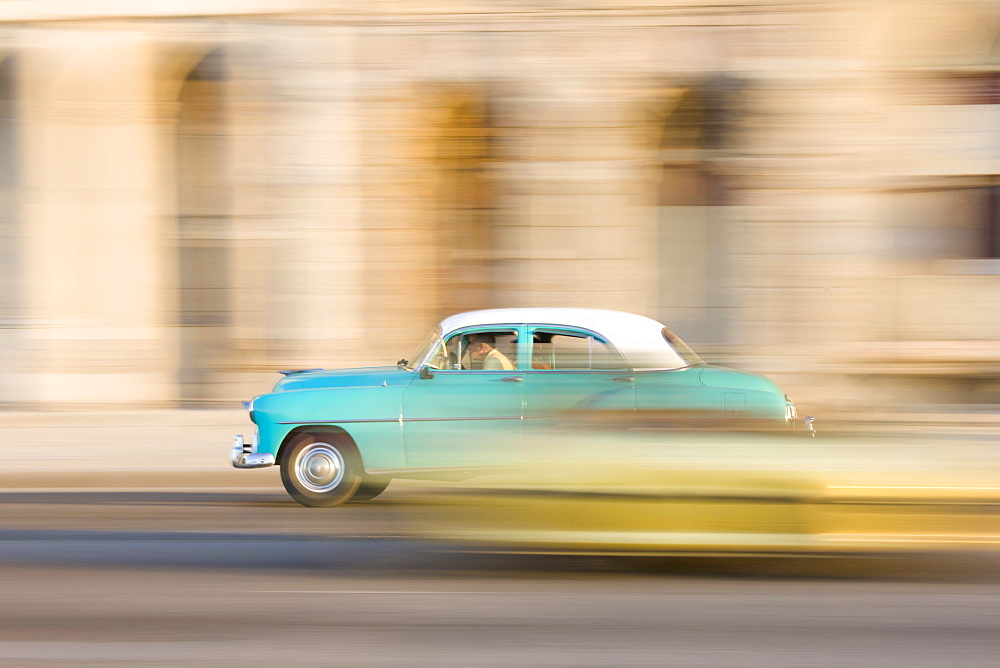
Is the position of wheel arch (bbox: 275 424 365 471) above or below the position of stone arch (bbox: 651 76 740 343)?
below

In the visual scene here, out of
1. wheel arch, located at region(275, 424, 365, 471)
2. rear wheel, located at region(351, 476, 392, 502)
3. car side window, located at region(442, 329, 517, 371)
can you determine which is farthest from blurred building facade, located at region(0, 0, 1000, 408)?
car side window, located at region(442, 329, 517, 371)

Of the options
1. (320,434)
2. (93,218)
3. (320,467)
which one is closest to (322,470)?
(320,467)

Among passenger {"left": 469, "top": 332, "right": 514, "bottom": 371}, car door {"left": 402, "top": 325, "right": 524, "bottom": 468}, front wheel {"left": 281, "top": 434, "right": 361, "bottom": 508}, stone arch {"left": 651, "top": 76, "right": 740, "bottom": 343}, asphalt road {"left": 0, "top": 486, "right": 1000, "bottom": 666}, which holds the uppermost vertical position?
stone arch {"left": 651, "top": 76, "right": 740, "bottom": 343}

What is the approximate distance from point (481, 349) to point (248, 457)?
6.22 ft

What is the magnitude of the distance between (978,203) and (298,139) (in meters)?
8.20

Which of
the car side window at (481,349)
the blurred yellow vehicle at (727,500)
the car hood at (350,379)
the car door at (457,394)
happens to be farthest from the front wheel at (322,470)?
the blurred yellow vehicle at (727,500)

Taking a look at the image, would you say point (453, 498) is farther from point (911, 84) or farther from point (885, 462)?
point (911, 84)

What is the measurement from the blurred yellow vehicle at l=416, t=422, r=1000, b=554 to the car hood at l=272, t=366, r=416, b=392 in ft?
7.74

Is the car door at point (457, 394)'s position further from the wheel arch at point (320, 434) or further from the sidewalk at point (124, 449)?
the sidewalk at point (124, 449)

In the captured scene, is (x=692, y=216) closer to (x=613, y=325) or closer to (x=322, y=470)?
(x=613, y=325)

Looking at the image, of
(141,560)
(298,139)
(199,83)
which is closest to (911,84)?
(298,139)

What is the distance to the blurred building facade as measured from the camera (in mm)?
13414

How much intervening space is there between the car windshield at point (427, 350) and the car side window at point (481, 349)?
0.06 meters

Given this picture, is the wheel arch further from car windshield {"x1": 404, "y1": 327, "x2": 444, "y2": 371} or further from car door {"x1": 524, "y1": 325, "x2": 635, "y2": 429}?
car door {"x1": 524, "y1": 325, "x2": 635, "y2": 429}
